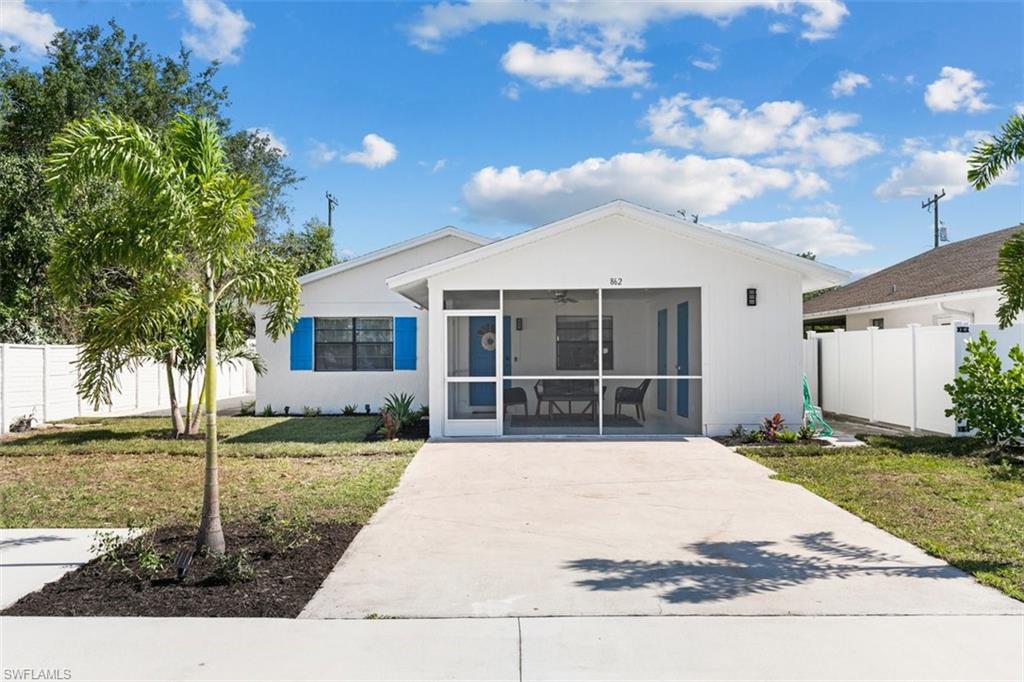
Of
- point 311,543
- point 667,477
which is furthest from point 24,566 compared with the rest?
point 667,477

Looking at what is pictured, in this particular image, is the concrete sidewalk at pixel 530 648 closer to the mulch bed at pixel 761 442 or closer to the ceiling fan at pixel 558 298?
the mulch bed at pixel 761 442

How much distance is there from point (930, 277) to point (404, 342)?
42.8 ft

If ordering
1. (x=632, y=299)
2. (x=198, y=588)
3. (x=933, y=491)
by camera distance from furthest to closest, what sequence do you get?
(x=632, y=299), (x=933, y=491), (x=198, y=588)

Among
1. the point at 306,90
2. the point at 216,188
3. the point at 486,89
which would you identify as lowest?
the point at 216,188

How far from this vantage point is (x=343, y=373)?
17266 millimetres

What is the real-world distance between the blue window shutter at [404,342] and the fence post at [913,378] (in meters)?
10.5

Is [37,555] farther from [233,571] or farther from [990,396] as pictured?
[990,396]

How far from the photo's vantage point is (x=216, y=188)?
17.9 ft

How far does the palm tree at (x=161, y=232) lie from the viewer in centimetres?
532

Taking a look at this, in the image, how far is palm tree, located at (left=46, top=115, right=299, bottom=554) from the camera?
17.4 ft

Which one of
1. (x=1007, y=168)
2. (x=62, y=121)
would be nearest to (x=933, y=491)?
(x=1007, y=168)

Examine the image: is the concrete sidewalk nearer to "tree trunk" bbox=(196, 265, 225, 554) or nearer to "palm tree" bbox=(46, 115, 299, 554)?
"tree trunk" bbox=(196, 265, 225, 554)

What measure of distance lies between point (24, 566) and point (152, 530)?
1.04 meters

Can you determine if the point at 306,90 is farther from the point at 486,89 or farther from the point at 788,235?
the point at 788,235
